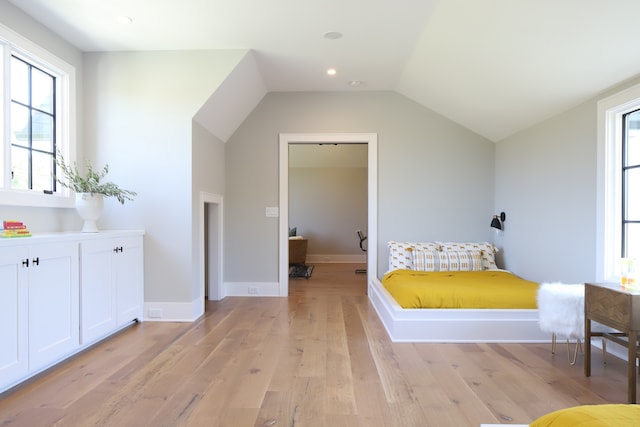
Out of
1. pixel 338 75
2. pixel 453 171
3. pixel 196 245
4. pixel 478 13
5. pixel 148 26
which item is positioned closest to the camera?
pixel 478 13

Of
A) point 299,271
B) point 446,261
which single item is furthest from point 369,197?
point 299,271

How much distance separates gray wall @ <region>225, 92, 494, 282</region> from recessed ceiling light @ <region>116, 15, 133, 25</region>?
203 cm

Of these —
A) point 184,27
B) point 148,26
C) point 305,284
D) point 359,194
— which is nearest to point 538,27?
point 184,27

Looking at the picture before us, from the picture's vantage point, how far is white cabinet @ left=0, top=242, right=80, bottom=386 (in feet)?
7.48

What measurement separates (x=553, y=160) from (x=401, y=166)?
6.07 feet

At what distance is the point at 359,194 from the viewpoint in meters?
9.20

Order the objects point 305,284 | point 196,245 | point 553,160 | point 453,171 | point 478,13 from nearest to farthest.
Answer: point 478,13, point 553,160, point 196,245, point 453,171, point 305,284

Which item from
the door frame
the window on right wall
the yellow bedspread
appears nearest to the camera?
the window on right wall

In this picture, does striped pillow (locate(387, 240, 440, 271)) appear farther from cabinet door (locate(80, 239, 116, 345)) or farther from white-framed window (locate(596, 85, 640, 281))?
cabinet door (locate(80, 239, 116, 345))

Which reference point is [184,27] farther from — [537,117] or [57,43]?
[537,117]

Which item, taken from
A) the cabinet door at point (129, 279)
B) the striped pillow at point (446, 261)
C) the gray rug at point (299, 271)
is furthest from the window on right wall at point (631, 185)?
the gray rug at point (299, 271)

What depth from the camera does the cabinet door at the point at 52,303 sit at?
2.48 meters

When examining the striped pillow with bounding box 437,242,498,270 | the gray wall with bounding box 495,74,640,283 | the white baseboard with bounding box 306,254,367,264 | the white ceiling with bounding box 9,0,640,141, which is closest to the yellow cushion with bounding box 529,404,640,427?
the white ceiling with bounding box 9,0,640,141

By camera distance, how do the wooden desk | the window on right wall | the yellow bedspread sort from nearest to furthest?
the wooden desk → the window on right wall → the yellow bedspread
